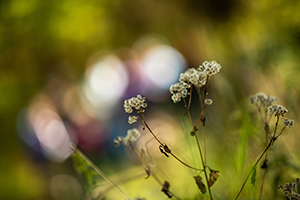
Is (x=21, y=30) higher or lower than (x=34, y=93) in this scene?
higher

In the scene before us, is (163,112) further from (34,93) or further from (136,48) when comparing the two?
(34,93)

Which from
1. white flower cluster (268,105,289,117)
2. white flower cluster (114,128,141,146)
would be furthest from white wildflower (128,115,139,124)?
white flower cluster (268,105,289,117)

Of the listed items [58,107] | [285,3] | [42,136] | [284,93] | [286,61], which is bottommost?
[42,136]

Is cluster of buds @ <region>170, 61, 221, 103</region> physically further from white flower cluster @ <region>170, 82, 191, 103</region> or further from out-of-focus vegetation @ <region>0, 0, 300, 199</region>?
out-of-focus vegetation @ <region>0, 0, 300, 199</region>

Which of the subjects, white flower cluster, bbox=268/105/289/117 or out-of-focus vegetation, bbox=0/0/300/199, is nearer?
white flower cluster, bbox=268/105/289/117

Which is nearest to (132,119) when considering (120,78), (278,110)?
(278,110)

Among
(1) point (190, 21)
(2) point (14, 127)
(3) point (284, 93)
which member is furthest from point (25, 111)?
(3) point (284, 93)

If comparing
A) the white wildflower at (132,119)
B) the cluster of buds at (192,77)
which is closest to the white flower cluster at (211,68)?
the cluster of buds at (192,77)

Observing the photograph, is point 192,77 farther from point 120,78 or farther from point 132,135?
point 120,78

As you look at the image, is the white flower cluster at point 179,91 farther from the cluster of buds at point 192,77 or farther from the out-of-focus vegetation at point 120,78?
the out-of-focus vegetation at point 120,78
